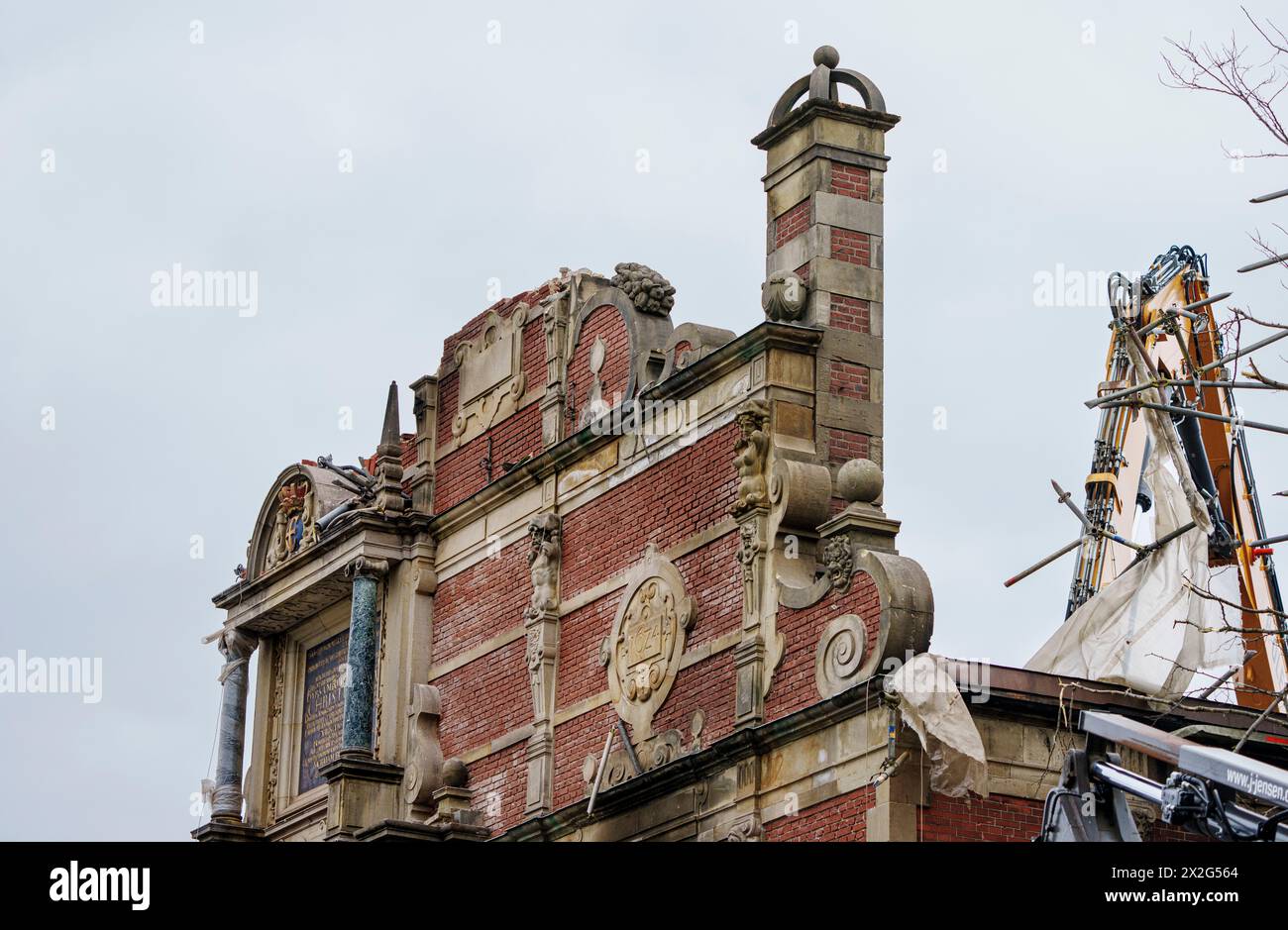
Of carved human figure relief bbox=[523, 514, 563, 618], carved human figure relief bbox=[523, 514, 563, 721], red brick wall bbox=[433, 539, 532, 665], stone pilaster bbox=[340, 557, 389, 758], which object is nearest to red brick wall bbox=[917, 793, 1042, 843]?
carved human figure relief bbox=[523, 514, 563, 721]

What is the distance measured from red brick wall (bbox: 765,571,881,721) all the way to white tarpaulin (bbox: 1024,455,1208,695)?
7.70 feet

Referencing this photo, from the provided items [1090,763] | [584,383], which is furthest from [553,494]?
[1090,763]

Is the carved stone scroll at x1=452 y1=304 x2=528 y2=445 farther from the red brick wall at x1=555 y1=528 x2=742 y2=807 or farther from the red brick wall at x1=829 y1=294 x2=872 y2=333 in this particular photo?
the red brick wall at x1=829 y1=294 x2=872 y2=333

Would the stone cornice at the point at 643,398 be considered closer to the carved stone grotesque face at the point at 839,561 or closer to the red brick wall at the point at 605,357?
the red brick wall at the point at 605,357

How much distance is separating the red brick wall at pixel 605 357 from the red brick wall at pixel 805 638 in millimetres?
4220

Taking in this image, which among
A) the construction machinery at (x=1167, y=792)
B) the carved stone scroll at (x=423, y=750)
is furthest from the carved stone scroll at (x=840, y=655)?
the carved stone scroll at (x=423, y=750)

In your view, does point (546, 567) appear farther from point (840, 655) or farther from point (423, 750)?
point (840, 655)

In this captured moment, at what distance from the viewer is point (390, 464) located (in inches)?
1139

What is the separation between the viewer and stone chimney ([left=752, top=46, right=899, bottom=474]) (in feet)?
75.9

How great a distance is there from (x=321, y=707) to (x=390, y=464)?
10.6ft

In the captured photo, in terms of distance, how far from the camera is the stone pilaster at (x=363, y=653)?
28.0 metres

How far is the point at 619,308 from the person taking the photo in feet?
84.4

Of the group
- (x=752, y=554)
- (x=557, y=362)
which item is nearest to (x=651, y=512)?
(x=752, y=554)
